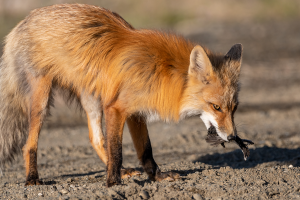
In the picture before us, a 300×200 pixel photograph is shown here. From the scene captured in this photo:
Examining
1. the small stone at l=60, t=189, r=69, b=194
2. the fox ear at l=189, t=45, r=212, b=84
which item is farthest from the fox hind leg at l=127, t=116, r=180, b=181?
the small stone at l=60, t=189, r=69, b=194

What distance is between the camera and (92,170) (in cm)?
657

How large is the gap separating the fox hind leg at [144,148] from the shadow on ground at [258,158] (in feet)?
4.33

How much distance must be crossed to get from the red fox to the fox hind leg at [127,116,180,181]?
1cm

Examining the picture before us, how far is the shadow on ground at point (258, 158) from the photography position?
6469mm

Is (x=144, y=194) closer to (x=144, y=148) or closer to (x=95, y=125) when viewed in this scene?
(x=144, y=148)

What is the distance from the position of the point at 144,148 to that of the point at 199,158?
1.64 metres

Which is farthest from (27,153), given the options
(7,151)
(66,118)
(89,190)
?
(66,118)

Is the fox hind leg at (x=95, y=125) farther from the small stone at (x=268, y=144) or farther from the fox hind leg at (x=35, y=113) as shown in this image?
the small stone at (x=268, y=144)

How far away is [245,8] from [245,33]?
5785mm

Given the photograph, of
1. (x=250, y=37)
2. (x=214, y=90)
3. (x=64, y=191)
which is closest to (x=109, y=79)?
(x=214, y=90)

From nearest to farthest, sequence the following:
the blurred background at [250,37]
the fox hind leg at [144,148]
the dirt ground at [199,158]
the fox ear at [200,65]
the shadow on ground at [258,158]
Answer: the dirt ground at [199,158] < the fox ear at [200,65] < the fox hind leg at [144,148] < the shadow on ground at [258,158] < the blurred background at [250,37]

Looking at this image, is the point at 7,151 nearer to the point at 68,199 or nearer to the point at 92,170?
the point at 92,170

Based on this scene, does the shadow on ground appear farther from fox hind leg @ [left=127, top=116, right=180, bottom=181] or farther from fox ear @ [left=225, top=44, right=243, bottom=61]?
fox ear @ [left=225, top=44, right=243, bottom=61]

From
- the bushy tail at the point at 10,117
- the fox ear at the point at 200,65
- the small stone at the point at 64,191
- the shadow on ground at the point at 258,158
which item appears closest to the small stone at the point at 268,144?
the shadow on ground at the point at 258,158
